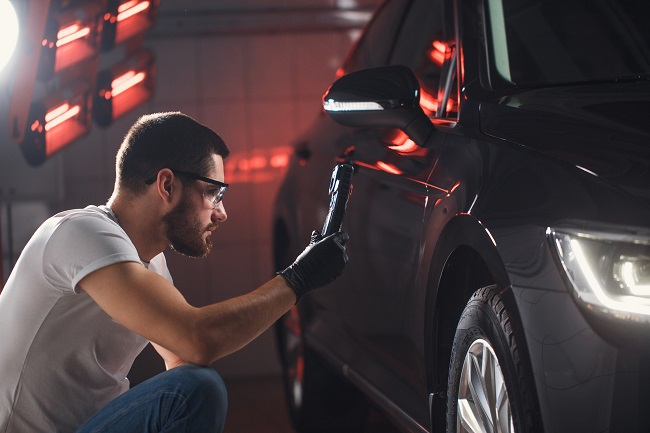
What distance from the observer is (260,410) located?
4.05 metres

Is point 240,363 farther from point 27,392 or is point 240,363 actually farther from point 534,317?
point 534,317

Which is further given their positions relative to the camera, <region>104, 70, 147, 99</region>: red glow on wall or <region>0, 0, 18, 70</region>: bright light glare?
<region>104, 70, 147, 99</region>: red glow on wall

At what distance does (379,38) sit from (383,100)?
2.87ft

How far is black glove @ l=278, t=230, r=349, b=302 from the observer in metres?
1.93

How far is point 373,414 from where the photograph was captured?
3939 mm

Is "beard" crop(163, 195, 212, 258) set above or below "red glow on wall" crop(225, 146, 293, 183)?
above

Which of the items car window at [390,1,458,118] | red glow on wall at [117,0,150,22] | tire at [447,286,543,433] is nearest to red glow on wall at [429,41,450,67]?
car window at [390,1,458,118]

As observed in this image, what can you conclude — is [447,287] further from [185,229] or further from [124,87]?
[124,87]

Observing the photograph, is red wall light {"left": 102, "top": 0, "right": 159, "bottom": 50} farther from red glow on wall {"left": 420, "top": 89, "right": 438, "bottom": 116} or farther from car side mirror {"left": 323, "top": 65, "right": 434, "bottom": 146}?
car side mirror {"left": 323, "top": 65, "right": 434, "bottom": 146}

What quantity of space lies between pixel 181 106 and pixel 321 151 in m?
1.99

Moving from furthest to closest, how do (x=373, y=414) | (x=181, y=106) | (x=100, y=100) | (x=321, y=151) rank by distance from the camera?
(x=181, y=106), (x=100, y=100), (x=373, y=414), (x=321, y=151)

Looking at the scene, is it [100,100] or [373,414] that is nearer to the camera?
[373,414]

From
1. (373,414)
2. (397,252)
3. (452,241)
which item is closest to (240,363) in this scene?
(373,414)

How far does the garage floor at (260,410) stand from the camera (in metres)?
3.68
